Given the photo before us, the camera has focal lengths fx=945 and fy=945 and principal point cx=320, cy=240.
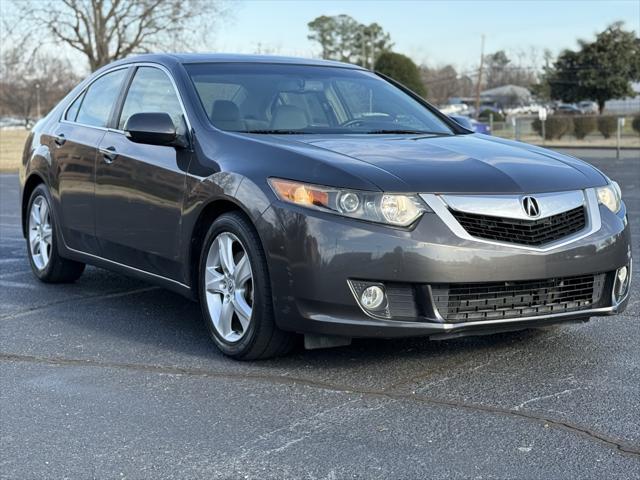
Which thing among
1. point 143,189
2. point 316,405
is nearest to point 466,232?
point 316,405

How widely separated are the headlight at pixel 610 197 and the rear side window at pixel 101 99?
10.2 ft

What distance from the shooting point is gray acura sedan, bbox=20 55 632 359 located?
13.7 ft

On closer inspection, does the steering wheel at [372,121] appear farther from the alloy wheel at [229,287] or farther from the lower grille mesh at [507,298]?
the lower grille mesh at [507,298]

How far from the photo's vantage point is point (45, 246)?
6.91 metres

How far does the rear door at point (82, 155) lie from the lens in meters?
6.05

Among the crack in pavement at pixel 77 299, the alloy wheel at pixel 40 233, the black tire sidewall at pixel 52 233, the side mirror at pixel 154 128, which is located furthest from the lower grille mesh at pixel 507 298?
the alloy wheel at pixel 40 233

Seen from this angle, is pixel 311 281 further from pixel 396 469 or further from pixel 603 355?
pixel 603 355

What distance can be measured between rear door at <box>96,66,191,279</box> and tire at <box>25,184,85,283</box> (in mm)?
945

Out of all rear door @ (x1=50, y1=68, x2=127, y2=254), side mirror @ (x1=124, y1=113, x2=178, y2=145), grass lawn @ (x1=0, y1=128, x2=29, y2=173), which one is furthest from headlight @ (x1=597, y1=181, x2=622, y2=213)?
grass lawn @ (x1=0, y1=128, x2=29, y2=173)

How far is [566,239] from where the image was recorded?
172 inches

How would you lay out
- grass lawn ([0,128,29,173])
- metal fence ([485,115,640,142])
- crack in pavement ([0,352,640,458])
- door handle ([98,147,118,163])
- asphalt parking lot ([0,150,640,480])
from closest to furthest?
asphalt parking lot ([0,150,640,480]), crack in pavement ([0,352,640,458]), door handle ([98,147,118,163]), grass lawn ([0,128,29,173]), metal fence ([485,115,640,142])

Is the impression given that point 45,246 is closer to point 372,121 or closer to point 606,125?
point 372,121

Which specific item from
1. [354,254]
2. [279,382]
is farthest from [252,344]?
[354,254]

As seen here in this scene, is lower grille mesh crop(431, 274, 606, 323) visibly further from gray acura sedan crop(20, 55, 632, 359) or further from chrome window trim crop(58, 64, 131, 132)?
chrome window trim crop(58, 64, 131, 132)
